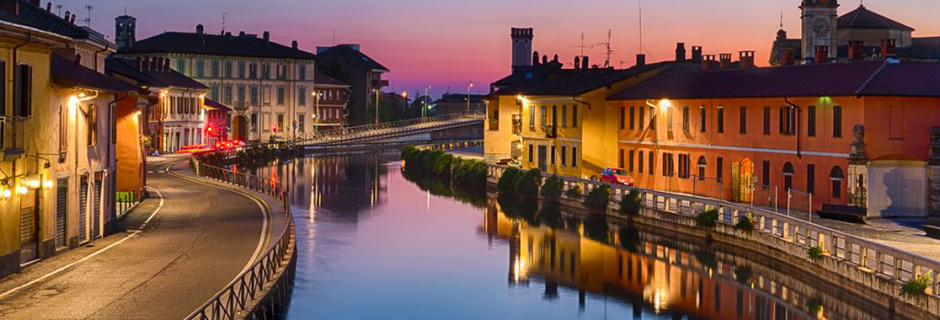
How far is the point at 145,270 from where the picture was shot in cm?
3288

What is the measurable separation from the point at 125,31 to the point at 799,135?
351ft

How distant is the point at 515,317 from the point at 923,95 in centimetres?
2094

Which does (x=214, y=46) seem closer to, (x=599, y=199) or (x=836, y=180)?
(x=599, y=199)

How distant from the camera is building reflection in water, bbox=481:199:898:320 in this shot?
3544 cm

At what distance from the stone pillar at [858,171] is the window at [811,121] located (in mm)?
3606

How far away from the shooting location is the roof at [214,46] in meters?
135

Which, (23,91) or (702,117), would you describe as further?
(702,117)

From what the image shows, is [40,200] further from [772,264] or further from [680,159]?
[680,159]

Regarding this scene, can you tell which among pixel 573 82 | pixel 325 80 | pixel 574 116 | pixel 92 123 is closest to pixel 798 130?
pixel 574 116

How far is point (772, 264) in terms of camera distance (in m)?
41.8

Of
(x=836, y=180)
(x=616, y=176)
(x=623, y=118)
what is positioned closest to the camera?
(x=836, y=180)

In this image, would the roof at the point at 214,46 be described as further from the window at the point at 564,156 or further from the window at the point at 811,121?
the window at the point at 811,121

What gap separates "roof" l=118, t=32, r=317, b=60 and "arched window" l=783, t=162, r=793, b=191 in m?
92.2

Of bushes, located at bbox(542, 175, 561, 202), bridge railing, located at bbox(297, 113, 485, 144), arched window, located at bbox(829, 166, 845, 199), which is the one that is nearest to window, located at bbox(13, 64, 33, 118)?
arched window, located at bbox(829, 166, 845, 199)
